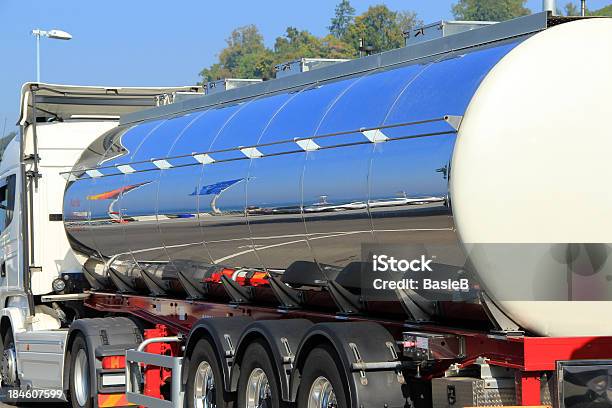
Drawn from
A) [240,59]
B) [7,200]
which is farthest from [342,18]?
[7,200]

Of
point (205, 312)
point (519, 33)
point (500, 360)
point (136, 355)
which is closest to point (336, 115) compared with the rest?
point (519, 33)

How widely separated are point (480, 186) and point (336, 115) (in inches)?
85.3

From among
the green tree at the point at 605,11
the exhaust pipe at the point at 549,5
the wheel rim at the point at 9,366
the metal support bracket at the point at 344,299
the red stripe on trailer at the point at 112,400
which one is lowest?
the red stripe on trailer at the point at 112,400

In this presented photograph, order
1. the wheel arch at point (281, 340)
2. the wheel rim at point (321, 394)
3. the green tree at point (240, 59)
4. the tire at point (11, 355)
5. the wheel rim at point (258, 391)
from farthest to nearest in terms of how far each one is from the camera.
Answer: the green tree at point (240, 59)
the tire at point (11, 355)
the wheel rim at point (258, 391)
the wheel arch at point (281, 340)
the wheel rim at point (321, 394)

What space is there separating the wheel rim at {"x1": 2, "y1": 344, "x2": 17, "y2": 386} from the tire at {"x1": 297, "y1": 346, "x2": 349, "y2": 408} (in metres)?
7.78

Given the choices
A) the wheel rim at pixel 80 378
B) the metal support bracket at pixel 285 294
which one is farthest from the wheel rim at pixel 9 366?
the metal support bracket at pixel 285 294

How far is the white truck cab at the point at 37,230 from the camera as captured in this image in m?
15.7

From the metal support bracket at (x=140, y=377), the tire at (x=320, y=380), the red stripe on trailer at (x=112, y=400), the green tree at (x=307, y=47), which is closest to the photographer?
the tire at (x=320, y=380)

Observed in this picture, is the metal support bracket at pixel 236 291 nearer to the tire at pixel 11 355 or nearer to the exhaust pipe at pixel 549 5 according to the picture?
Result: the exhaust pipe at pixel 549 5

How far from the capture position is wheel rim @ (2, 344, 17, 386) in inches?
642

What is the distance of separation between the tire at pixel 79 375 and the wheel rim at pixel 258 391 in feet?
13.6

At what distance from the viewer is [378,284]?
9047 millimetres

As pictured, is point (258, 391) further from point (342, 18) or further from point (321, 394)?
point (342, 18)

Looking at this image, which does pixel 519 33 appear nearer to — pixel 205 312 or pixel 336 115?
pixel 336 115
